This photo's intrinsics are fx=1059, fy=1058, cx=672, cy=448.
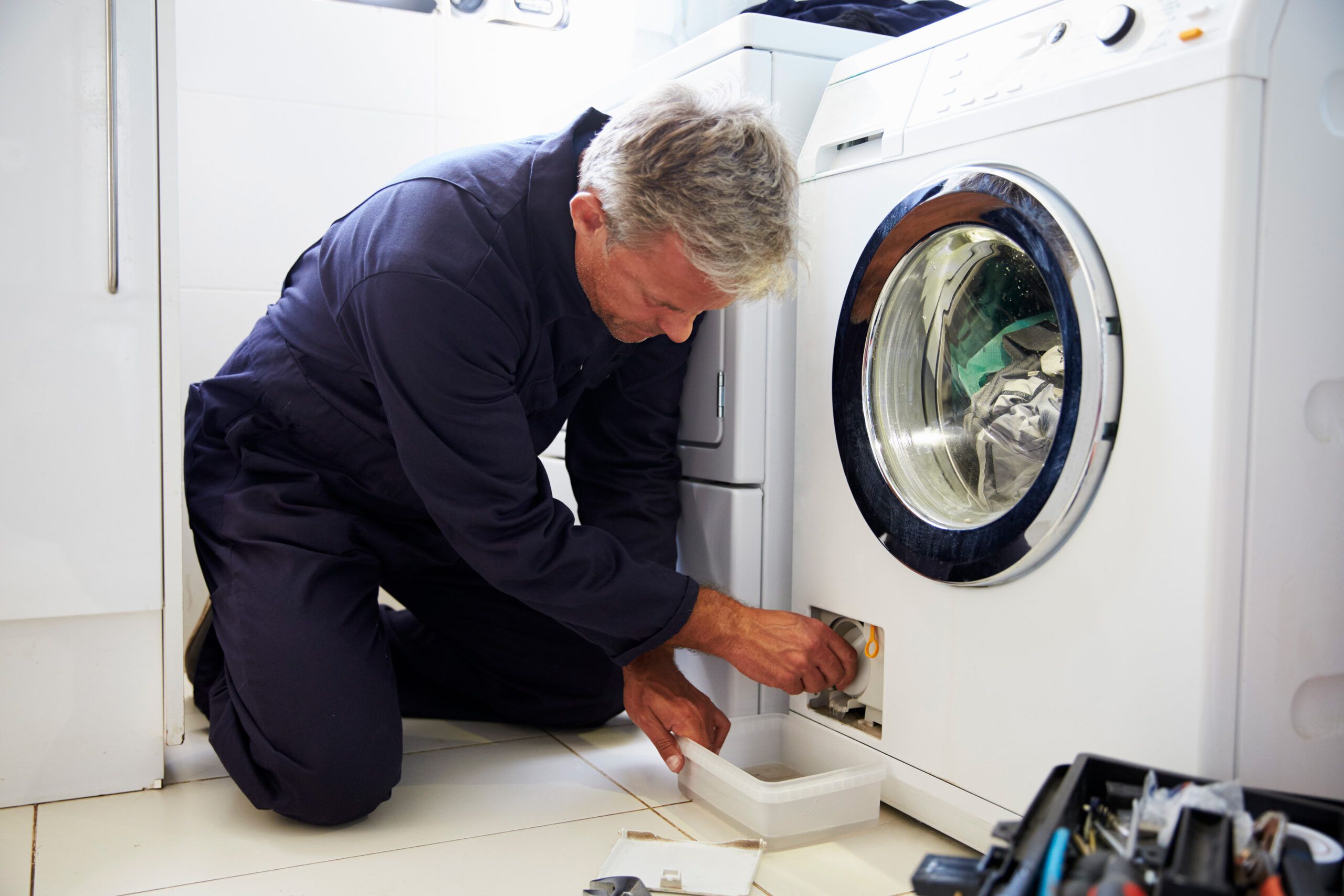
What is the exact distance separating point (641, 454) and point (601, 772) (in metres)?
0.45

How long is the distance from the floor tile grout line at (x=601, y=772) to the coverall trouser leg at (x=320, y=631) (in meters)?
0.05

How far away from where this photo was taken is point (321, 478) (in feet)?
4.79

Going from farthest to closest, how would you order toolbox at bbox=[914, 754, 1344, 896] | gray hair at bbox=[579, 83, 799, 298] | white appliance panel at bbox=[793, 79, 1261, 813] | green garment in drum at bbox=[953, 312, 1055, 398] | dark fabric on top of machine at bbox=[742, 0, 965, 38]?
dark fabric on top of machine at bbox=[742, 0, 965, 38], green garment in drum at bbox=[953, 312, 1055, 398], gray hair at bbox=[579, 83, 799, 298], white appliance panel at bbox=[793, 79, 1261, 813], toolbox at bbox=[914, 754, 1344, 896]

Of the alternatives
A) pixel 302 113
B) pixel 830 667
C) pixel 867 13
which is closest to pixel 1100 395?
pixel 830 667

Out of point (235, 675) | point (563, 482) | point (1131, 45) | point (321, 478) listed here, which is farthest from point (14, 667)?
point (1131, 45)

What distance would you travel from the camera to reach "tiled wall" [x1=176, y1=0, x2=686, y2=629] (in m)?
1.99

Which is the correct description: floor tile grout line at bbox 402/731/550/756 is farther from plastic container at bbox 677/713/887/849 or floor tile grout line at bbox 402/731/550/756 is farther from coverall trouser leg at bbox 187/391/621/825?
plastic container at bbox 677/713/887/849

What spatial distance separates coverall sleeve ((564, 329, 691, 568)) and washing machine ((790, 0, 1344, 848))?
Answer: 296 mm

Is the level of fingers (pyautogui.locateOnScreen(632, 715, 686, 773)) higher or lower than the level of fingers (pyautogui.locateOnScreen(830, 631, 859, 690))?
lower

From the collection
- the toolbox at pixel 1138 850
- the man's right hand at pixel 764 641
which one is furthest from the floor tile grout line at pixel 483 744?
the toolbox at pixel 1138 850

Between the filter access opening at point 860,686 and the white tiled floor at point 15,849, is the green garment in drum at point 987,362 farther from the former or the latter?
the white tiled floor at point 15,849

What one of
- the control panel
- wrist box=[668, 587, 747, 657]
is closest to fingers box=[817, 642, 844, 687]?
wrist box=[668, 587, 747, 657]

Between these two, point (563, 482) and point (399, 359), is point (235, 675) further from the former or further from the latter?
point (563, 482)

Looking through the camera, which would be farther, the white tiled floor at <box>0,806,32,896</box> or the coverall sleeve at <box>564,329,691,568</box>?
the coverall sleeve at <box>564,329,691,568</box>
